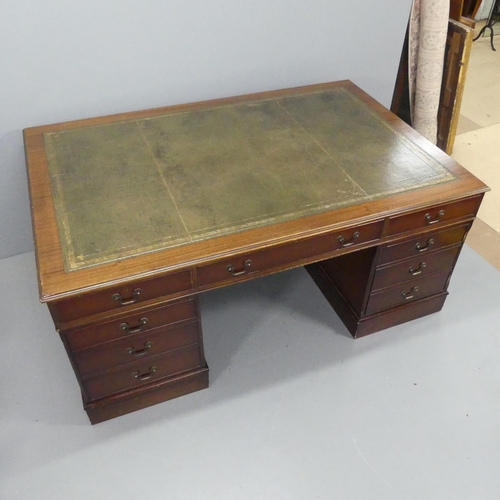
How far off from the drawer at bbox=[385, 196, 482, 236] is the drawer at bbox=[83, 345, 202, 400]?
745 millimetres

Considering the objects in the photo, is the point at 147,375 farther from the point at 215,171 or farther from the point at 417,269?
the point at 417,269

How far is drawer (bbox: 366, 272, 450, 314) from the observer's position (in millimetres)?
1843

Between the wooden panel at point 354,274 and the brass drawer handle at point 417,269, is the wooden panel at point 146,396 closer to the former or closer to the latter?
the wooden panel at point 354,274

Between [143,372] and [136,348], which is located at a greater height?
[136,348]

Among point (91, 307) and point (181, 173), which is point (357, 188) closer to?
point (181, 173)

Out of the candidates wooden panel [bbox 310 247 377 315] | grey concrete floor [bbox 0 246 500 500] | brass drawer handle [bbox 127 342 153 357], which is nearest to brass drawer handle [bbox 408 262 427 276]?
wooden panel [bbox 310 247 377 315]

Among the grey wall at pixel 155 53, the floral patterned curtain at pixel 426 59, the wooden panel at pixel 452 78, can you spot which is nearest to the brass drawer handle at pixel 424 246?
the grey wall at pixel 155 53

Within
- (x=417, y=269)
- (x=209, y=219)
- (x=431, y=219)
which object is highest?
(x=209, y=219)

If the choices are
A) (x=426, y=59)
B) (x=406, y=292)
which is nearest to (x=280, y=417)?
(x=406, y=292)

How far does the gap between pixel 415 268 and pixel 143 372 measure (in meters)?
1.02

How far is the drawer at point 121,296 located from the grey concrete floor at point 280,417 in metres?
0.52

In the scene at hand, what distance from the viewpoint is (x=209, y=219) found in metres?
1.43

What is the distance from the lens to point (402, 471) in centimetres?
154

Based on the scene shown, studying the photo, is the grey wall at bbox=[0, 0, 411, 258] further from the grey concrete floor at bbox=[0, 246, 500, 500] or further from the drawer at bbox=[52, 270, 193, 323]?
the drawer at bbox=[52, 270, 193, 323]
